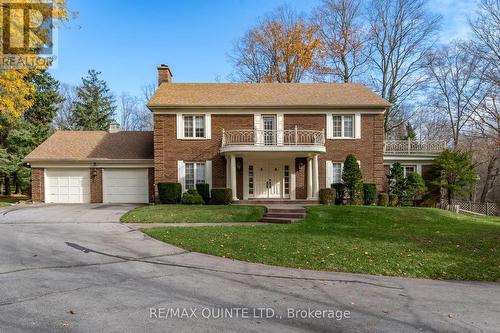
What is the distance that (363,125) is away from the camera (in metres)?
18.6

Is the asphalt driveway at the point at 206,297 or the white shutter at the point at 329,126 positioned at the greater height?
the white shutter at the point at 329,126

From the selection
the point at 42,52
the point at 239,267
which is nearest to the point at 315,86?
the point at 42,52

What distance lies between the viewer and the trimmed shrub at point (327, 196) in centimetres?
1677

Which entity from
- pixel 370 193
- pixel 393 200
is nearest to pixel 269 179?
pixel 370 193

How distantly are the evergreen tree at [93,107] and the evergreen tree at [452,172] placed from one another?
3349 centimetres

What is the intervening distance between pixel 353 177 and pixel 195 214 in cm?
847

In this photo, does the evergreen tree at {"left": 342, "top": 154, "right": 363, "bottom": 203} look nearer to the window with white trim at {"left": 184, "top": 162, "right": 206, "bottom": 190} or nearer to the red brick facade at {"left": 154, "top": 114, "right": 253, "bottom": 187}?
the red brick facade at {"left": 154, "top": 114, "right": 253, "bottom": 187}

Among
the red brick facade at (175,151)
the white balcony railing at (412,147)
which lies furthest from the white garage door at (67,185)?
the white balcony railing at (412,147)

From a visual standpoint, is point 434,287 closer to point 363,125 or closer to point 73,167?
point 363,125

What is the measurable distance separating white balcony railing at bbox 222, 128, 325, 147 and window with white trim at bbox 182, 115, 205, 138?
1.50 meters

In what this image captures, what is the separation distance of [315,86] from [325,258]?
15.7m

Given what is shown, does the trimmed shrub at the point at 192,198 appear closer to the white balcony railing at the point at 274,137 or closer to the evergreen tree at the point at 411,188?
the white balcony railing at the point at 274,137

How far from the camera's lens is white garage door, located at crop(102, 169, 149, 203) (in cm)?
1964

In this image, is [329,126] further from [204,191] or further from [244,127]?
[204,191]
